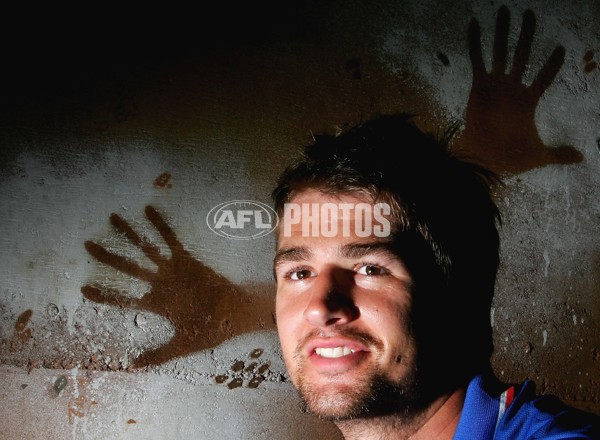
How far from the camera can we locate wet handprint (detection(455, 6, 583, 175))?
7.29 ft

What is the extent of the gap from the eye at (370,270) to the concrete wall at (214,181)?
71 cm

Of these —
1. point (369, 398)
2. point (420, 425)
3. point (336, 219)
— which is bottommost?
point (420, 425)

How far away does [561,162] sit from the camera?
7.32ft

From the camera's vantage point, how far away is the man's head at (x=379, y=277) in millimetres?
1490

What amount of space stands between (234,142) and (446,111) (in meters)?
1.07

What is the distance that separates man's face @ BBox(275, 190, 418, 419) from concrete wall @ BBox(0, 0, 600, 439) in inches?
22.1

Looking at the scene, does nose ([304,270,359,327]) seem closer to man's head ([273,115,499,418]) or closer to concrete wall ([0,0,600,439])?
man's head ([273,115,499,418])

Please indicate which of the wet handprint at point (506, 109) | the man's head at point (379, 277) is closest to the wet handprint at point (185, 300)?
the man's head at point (379, 277)

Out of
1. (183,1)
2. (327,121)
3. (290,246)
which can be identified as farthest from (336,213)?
(183,1)

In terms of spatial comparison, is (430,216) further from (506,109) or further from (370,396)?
(506,109)

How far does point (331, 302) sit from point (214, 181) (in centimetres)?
100

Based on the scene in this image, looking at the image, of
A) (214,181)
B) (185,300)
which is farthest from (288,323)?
(214,181)

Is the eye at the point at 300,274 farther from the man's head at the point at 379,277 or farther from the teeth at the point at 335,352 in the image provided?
the teeth at the point at 335,352

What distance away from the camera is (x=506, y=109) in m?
2.24
